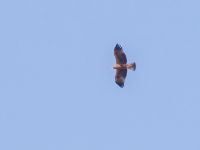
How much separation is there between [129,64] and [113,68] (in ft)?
5.41

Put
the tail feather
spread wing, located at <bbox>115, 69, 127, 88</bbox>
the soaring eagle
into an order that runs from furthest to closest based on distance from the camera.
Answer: spread wing, located at <bbox>115, 69, 127, 88</bbox> < the soaring eagle < the tail feather

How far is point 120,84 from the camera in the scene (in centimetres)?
6325

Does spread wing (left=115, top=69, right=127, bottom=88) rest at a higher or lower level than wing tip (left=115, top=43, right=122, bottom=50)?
lower

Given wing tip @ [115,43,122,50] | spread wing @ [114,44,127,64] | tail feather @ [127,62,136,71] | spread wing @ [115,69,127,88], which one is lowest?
tail feather @ [127,62,136,71]

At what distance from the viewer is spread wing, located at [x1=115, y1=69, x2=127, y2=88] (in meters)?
62.4

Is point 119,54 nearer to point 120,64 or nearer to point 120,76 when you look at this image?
point 120,64

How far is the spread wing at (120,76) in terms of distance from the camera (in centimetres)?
6238

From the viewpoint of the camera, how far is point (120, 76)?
6272 centimetres

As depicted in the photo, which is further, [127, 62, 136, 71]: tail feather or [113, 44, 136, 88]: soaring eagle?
[113, 44, 136, 88]: soaring eagle

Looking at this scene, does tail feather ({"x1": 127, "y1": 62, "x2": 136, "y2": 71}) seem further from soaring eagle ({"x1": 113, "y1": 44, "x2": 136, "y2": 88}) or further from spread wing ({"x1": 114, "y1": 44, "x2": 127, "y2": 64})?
spread wing ({"x1": 114, "y1": 44, "x2": 127, "y2": 64})

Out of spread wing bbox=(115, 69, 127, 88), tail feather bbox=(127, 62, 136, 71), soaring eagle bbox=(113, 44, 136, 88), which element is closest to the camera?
tail feather bbox=(127, 62, 136, 71)

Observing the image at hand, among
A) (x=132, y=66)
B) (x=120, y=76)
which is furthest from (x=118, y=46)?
(x=120, y=76)

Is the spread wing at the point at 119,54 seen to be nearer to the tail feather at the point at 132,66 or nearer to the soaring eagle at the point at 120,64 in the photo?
the soaring eagle at the point at 120,64

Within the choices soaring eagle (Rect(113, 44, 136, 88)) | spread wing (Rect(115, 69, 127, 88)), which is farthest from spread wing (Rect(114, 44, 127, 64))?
spread wing (Rect(115, 69, 127, 88))
